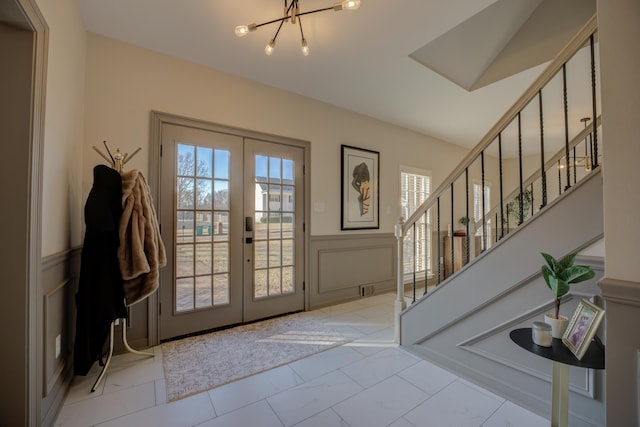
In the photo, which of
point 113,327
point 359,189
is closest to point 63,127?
point 113,327

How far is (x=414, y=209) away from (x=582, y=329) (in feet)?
12.2

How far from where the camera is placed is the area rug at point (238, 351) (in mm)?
2022

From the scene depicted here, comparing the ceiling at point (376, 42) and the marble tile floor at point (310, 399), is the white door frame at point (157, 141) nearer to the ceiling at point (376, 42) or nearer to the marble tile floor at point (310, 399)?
the marble tile floor at point (310, 399)

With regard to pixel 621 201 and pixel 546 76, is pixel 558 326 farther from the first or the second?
pixel 546 76

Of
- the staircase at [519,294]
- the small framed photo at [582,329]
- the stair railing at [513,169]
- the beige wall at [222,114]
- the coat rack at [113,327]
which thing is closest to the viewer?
the small framed photo at [582,329]

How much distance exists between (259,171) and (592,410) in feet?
10.5

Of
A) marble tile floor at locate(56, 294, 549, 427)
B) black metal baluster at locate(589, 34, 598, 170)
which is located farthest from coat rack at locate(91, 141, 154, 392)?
black metal baluster at locate(589, 34, 598, 170)

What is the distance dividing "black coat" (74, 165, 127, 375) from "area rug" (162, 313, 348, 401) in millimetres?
576

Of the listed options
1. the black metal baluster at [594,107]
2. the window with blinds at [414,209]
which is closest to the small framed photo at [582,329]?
the black metal baluster at [594,107]

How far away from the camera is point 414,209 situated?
4875 millimetres

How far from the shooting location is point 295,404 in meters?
1.75

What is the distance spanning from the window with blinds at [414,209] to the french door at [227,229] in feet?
6.97

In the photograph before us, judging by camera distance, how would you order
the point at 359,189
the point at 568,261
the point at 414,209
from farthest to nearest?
the point at 414,209
the point at 359,189
the point at 568,261

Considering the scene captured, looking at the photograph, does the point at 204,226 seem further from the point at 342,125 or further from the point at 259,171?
the point at 342,125
